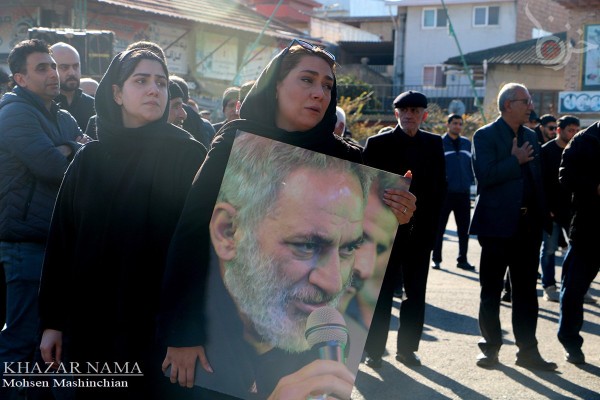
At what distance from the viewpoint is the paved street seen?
20.2 ft

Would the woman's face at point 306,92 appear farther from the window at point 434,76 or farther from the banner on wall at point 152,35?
the window at point 434,76

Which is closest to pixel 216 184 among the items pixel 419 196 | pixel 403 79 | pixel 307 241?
pixel 307 241

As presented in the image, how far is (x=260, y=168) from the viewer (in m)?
3.08

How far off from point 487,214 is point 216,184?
13.1 ft

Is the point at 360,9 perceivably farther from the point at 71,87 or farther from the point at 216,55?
the point at 71,87

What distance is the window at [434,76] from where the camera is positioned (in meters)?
48.8

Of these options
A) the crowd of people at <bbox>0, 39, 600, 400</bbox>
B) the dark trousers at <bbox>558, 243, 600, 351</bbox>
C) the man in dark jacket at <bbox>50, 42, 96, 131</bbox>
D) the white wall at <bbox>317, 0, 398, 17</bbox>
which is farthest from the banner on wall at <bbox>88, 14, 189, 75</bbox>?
the white wall at <bbox>317, 0, 398, 17</bbox>

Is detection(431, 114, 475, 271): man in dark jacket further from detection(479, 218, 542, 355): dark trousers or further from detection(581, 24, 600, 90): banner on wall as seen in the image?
detection(581, 24, 600, 90): banner on wall

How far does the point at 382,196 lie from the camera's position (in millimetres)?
3166

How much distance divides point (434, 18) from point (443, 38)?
1278 mm

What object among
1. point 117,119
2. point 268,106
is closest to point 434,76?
point 117,119

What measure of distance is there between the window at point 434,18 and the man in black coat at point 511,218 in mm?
43640

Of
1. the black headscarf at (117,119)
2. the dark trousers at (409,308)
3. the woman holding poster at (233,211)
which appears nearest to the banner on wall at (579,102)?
the dark trousers at (409,308)

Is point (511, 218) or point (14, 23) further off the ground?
point (14, 23)
